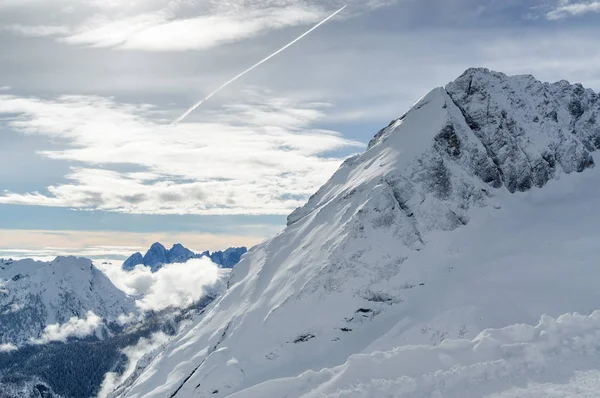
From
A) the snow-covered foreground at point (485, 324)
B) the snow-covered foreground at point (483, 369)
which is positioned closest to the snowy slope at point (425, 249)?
the snow-covered foreground at point (485, 324)

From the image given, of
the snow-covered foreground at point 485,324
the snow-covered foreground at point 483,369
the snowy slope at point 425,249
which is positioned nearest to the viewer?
the snow-covered foreground at point 483,369

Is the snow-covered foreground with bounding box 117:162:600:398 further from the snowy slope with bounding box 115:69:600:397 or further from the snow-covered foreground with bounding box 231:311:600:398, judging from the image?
the snowy slope with bounding box 115:69:600:397

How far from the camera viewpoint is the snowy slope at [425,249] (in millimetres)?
47250

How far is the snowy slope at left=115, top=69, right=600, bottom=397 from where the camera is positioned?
47250 mm

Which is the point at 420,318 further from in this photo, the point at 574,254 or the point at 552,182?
the point at 552,182

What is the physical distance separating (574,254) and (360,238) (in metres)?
21.6

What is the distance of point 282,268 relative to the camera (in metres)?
64.8

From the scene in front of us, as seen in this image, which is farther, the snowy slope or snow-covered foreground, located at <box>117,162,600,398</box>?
the snowy slope

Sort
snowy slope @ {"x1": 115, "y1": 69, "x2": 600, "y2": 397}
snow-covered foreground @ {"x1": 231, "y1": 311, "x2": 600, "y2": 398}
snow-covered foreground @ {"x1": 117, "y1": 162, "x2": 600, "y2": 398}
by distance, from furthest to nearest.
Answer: snowy slope @ {"x1": 115, "y1": 69, "x2": 600, "y2": 397} < snow-covered foreground @ {"x1": 117, "y1": 162, "x2": 600, "y2": 398} < snow-covered foreground @ {"x1": 231, "y1": 311, "x2": 600, "y2": 398}

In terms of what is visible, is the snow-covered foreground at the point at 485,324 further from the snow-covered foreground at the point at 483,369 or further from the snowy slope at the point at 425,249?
the snowy slope at the point at 425,249

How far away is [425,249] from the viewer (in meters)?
56.2

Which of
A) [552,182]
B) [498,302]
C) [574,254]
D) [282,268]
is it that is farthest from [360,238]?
[552,182]

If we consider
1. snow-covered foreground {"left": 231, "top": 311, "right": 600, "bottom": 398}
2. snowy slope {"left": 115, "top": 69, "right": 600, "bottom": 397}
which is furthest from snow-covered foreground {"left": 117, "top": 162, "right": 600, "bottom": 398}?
snowy slope {"left": 115, "top": 69, "right": 600, "bottom": 397}

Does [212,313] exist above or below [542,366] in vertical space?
below
